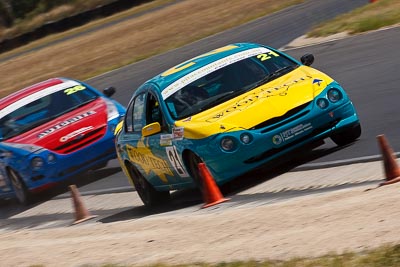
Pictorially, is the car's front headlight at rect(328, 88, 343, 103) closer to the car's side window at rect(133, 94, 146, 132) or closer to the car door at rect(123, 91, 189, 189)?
the car door at rect(123, 91, 189, 189)

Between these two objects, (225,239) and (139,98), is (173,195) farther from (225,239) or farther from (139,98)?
(225,239)

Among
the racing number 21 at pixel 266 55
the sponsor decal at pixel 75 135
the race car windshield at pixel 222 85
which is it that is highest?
the racing number 21 at pixel 266 55

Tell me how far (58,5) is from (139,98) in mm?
52258

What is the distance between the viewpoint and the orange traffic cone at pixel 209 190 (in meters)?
10.1

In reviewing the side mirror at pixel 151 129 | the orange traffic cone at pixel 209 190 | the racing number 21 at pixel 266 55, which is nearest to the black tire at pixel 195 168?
the orange traffic cone at pixel 209 190

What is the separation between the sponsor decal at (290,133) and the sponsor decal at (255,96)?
0.42m

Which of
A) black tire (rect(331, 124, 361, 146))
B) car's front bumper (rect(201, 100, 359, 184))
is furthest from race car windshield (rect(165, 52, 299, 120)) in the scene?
black tire (rect(331, 124, 361, 146))

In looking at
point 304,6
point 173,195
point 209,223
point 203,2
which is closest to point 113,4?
point 203,2

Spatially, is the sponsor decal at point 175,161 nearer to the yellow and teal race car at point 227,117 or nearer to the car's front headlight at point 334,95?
the yellow and teal race car at point 227,117

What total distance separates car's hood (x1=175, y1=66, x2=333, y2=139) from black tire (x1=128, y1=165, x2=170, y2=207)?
133 cm

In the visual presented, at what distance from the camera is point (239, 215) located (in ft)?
29.0

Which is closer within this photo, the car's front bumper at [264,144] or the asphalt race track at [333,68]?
the car's front bumper at [264,144]

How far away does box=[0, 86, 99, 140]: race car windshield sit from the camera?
14969 millimetres

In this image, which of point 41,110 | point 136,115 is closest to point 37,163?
point 41,110
